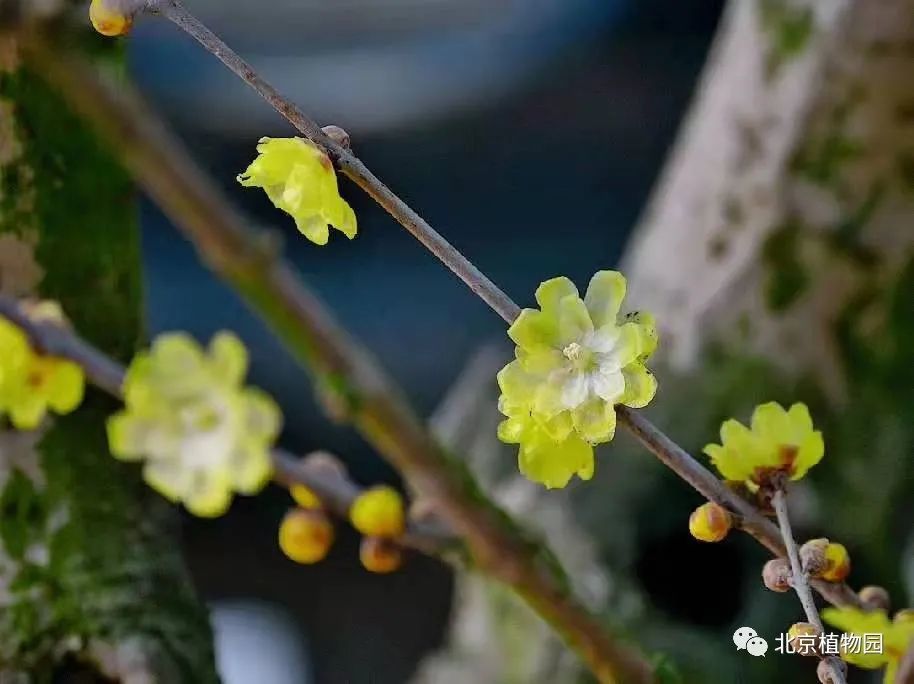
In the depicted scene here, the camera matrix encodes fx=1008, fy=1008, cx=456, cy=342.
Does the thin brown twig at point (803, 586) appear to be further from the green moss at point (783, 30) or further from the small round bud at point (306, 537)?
the green moss at point (783, 30)


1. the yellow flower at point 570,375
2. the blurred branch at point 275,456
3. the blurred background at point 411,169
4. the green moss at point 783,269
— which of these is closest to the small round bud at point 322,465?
the blurred branch at point 275,456

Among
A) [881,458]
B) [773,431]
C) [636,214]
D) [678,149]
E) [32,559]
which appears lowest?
[32,559]

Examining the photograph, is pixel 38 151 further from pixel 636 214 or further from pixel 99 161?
pixel 636 214

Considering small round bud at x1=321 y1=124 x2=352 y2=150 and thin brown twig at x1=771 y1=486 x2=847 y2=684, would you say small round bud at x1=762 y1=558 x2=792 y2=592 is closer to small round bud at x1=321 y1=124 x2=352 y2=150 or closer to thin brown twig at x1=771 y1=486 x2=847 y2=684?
thin brown twig at x1=771 y1=486 x2=847 y2=684

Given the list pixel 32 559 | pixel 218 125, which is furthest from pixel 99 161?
pixel 218 125

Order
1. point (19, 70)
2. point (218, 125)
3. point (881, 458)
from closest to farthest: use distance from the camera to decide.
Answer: point (19, 70), point (881, 458), point (218, 125)

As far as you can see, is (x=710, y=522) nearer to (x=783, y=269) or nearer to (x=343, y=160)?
(x=343, y=160)

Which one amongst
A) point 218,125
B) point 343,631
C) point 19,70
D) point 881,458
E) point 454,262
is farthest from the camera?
point 218,125

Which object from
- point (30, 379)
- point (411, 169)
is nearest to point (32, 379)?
point (30, 379)
